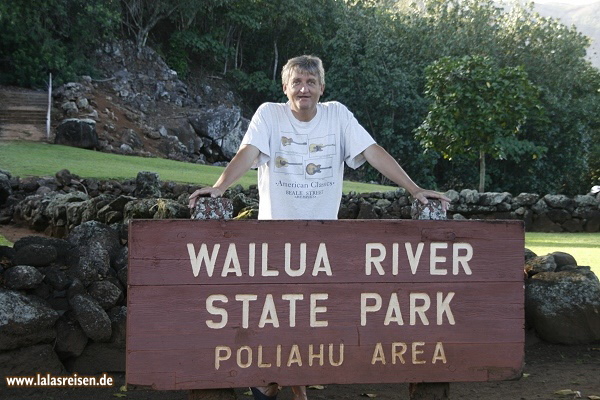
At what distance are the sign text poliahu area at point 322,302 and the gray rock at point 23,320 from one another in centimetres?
195

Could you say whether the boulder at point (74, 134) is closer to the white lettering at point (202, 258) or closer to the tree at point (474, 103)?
the tree at point (474, 103)

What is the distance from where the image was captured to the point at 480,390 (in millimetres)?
5629

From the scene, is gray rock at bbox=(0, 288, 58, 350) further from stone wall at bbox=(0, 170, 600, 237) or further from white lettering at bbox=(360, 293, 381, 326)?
white lettering at bbox=(360, 293, 381, 326)

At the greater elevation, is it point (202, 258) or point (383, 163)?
point (383, 163)

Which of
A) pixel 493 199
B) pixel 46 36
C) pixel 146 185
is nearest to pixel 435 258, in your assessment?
pixel 146 185

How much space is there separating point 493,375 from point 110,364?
9.16 ft

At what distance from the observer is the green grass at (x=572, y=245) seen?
11805 mm

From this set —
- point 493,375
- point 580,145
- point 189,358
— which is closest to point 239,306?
point 189,358

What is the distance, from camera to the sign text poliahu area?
3.61 m

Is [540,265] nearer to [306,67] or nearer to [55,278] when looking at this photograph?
[306,67]

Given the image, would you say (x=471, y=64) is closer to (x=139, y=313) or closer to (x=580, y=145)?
(x=580, y=145)

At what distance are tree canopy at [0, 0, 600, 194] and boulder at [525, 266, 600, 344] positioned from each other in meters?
23.1

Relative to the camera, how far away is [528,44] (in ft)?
117

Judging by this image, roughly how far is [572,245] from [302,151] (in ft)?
36.3
